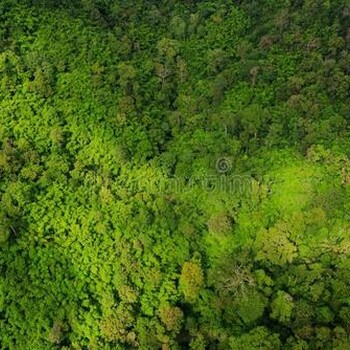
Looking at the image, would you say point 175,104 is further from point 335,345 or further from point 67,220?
point 335,345

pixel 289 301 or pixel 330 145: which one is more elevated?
pixel 330 145

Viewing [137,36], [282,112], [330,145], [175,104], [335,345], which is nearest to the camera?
[335,345]

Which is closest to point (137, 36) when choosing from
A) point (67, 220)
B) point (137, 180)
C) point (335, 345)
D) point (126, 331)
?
point (137, 180)

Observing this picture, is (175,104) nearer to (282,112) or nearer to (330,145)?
(282,112)

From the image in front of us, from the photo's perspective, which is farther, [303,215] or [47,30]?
[47,30]

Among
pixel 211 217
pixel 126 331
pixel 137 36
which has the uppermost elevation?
pixel 137 36

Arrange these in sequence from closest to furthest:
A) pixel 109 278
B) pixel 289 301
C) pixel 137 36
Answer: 1. pixel 289 301
2. pixel 109 278
3. pixel 137 36

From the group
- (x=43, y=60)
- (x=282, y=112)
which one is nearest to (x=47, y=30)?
(x=43, y=60)
